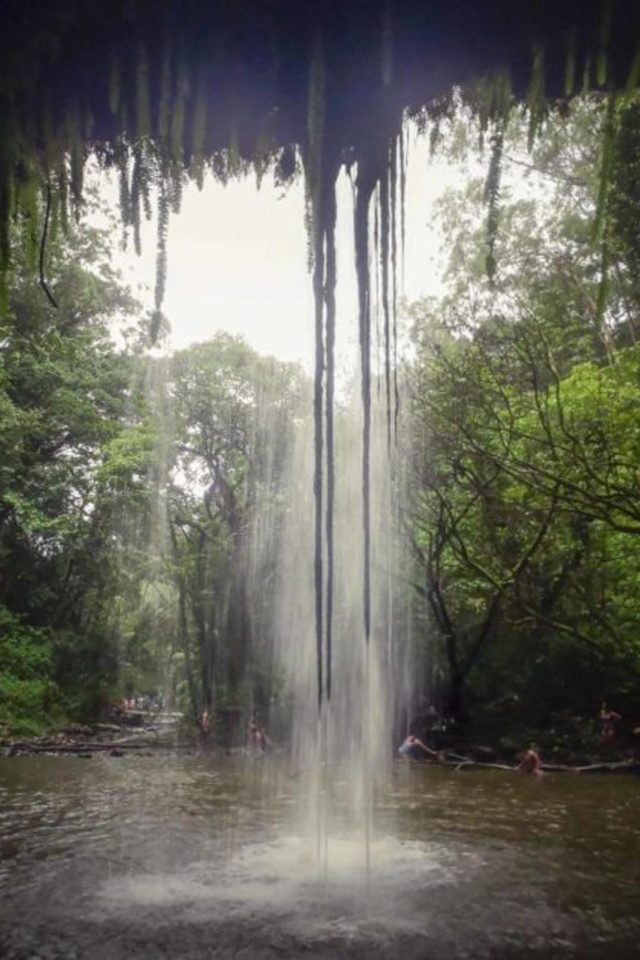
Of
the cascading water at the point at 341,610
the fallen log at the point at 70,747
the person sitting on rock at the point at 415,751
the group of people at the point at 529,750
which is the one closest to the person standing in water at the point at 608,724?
the group of people at the point at 529,750

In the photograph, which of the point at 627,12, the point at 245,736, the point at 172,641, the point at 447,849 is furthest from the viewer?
the point at 172,641

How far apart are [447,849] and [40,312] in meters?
22.8

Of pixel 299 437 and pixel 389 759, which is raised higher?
pixel 299 437

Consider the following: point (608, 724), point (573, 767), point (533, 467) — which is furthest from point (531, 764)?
point (533, 467)

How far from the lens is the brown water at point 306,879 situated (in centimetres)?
556

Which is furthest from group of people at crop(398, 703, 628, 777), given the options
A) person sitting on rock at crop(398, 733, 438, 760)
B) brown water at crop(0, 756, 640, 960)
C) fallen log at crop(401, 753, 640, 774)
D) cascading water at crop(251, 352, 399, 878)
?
brown water at crop(0, 756, 640, 960)

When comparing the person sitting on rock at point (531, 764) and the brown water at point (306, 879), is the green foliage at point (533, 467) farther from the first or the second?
the brown water at point (306, 879)

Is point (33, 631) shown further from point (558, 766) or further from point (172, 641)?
point (558, 766)

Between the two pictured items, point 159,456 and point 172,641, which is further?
point 172,641

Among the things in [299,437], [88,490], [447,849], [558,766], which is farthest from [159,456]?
[447,849]

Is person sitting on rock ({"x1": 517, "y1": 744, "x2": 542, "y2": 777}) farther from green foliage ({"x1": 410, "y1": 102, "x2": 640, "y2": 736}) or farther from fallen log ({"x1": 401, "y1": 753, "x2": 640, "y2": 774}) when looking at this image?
green foliage ({"x1": 410, "y1": 102, "x2": 640, "y2": 736})

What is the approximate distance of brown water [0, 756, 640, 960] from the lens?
18.2 feet

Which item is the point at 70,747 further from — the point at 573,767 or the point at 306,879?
the point at 306,879

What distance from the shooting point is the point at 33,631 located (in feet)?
86.0
